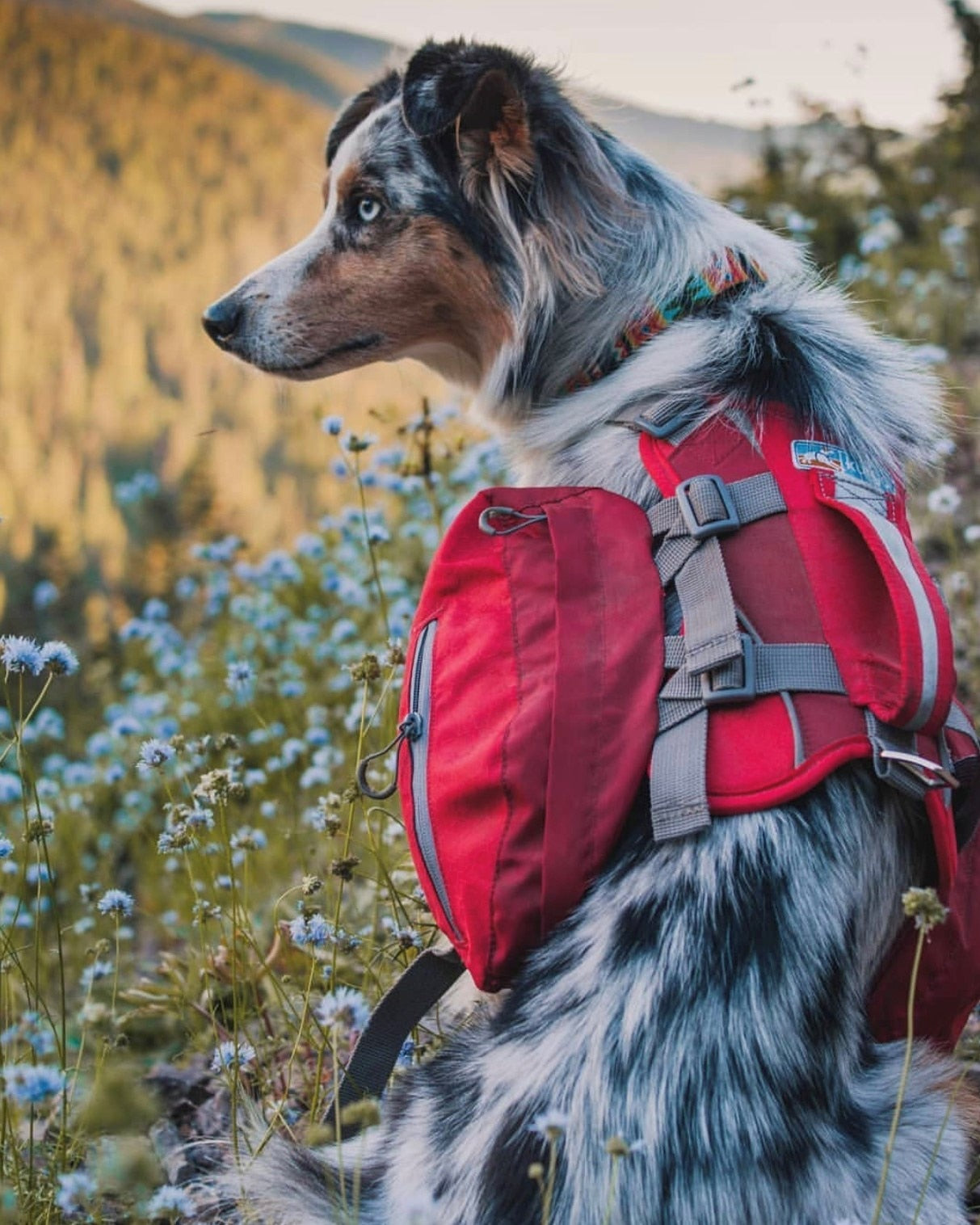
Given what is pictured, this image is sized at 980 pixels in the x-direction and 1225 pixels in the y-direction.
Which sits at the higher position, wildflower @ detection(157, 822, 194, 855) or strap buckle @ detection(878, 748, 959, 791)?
wildflower @ detection(157, 822, 194, 855)

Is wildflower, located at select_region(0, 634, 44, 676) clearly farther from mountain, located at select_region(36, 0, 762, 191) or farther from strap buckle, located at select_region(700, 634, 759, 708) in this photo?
mountain, located at select_region(36, 0, 762, 191)

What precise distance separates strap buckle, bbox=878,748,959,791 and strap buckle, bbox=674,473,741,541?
0.44 meters

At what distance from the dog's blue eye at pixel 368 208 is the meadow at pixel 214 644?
531 millimetres

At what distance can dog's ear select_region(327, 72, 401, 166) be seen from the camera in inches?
126

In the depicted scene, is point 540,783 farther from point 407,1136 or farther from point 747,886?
point 407,1136

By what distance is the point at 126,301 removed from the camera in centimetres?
1641

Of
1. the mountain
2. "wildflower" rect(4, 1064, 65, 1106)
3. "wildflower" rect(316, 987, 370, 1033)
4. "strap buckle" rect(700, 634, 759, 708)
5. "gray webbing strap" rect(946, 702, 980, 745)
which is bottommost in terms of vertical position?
"wildflower" rect(316, 987, 370, 1033)

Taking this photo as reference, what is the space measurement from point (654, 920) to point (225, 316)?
2097 mm

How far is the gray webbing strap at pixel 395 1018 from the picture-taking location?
220cm

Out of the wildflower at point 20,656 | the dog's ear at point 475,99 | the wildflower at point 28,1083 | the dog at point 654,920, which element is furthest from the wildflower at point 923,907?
the dog's ear at point 475,99

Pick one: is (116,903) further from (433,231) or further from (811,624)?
(433,231)

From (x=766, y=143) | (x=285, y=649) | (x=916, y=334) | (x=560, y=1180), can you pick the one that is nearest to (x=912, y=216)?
(x=766, y=143)

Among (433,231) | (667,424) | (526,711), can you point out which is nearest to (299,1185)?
(526,711)

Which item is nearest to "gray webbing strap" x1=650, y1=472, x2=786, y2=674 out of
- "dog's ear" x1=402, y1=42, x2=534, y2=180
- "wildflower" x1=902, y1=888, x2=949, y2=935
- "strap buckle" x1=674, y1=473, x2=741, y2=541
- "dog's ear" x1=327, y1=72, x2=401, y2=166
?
"strap buckle" x1=674, y1=473, x2=741, y2=541
